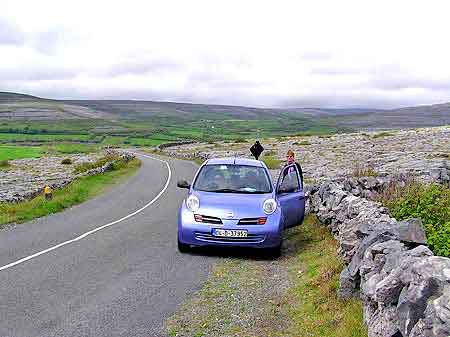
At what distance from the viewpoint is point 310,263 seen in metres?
9.95

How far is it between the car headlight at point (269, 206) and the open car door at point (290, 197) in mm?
630

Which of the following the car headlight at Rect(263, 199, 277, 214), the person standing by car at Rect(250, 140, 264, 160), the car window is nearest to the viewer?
the car headlight at Rect(263, 199, 277, 214)

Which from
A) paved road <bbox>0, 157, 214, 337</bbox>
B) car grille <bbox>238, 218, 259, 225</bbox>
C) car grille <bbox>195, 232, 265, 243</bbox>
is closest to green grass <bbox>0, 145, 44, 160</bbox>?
paved road <bbox>0, 157, 214, 337</bbox>

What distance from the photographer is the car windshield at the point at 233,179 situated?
1182 cm

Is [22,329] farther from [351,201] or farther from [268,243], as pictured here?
[351,201]

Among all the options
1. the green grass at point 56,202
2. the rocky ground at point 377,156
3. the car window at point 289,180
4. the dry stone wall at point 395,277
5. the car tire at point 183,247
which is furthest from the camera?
the rocky ground at point 377,156

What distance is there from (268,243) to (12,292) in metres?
4.75

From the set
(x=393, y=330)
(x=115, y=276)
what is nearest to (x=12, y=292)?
(x=115, y=276)

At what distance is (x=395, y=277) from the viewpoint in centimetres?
552

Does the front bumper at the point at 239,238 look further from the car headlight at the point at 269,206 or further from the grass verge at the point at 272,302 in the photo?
the grass verge at the point at 272,302

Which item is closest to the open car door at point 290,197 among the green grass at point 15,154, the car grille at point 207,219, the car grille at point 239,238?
the car grille at point 239,238

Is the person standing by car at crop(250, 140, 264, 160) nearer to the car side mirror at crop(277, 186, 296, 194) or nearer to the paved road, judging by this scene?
the paved road

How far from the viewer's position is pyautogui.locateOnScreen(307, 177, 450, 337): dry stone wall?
454cm

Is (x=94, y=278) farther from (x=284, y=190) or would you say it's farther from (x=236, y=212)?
(x=284, y=190)
